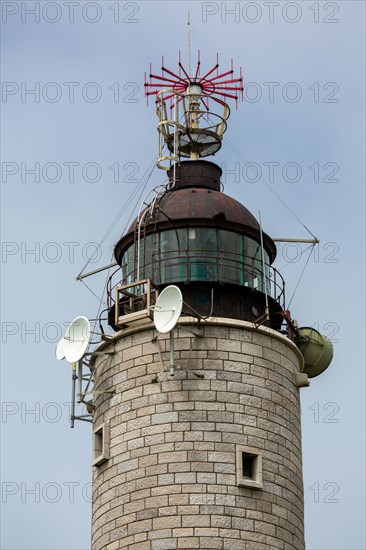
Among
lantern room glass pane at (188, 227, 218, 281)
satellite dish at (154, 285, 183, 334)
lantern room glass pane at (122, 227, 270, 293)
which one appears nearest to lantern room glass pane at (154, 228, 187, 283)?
lantern room glass pane at (122, 227, 270, 293)

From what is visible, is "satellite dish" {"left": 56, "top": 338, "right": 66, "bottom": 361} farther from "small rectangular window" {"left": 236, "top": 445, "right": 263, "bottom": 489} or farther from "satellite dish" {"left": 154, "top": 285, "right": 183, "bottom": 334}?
"small rectangular window" {"left": 236, "top": 445, "right": 263, "bottom": 489}

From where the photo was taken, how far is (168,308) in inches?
1929

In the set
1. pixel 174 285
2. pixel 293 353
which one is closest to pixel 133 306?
pixel 174 285

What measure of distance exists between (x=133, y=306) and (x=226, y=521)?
7.28m

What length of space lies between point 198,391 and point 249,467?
2558 millimetres

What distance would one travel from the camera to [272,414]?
50000mm

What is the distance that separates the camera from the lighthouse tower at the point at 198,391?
4822 cm

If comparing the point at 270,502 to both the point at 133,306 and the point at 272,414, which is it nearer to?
the point at 272,414

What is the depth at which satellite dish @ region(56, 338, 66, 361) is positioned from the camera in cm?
5125

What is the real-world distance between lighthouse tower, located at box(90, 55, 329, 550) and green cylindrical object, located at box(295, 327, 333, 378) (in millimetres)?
54

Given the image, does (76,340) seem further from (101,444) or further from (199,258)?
(199,258)

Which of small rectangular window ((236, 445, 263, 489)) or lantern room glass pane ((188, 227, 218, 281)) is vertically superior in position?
lantern room glass pane ((188, 227, 218, 281))

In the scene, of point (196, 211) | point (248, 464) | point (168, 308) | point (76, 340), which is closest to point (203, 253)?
point (196, 211)

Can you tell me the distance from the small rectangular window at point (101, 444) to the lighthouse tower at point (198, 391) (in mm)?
29
